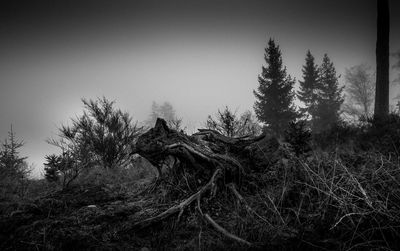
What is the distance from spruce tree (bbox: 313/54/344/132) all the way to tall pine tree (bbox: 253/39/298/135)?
405 cm

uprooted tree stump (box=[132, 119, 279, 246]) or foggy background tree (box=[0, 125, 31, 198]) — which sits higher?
uprooted tree stump (box=[132, 119, 279, 246])

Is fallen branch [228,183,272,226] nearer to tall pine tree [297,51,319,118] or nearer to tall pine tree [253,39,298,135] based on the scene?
tall pine tree [253,39,298,135]

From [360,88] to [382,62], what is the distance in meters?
19.9

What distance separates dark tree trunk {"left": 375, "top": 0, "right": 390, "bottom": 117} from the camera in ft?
28.9

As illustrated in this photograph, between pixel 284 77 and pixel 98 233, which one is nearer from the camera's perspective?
pixel 98 233

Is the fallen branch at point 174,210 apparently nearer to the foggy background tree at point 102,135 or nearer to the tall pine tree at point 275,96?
the foggy background tree at point 102,135

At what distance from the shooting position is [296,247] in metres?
1.33

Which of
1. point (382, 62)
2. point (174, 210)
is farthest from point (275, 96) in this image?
point (174, 210)

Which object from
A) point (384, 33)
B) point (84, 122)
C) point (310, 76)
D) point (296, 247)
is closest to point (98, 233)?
point (296, 247)

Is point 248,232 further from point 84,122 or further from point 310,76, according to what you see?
point 310,76

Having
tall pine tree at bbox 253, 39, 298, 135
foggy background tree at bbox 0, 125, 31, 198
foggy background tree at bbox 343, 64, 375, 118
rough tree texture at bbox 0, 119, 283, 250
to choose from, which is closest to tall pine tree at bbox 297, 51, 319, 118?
tall pine tree at bbox 253, 39, 298, 135

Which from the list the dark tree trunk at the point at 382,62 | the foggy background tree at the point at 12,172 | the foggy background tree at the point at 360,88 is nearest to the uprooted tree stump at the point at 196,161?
the foggy background tree at the point at 12,172

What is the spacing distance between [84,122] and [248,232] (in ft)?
26.3

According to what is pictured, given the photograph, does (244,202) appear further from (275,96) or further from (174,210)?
(275,96)
